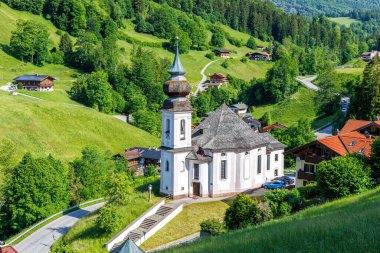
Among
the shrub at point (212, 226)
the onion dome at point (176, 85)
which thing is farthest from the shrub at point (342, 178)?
the onion dome at point (176, 85)

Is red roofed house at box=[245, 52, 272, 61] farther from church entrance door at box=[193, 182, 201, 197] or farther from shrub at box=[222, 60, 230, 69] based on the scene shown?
church entrance door at box=[193, 182, 201, 197]

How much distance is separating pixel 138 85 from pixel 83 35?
19.7 meters

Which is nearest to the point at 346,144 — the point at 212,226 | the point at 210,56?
the point at 212,226

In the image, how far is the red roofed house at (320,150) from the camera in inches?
1779

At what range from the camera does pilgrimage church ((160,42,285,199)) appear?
4319 cm

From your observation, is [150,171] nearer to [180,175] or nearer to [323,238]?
Answer: [180,175]

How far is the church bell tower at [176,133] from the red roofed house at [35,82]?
185 ft

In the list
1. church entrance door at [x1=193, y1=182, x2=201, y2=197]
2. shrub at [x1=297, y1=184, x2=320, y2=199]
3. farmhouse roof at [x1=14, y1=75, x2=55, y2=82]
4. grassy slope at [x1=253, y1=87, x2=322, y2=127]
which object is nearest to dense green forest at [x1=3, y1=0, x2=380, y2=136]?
grassy slope at [x1=253, y1=87, x2=322, y2=127]

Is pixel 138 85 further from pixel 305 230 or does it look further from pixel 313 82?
pixel 305 230

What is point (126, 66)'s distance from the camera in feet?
381

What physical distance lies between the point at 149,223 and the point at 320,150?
16824 millimetres

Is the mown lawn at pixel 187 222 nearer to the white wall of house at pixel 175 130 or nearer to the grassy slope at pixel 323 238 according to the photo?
the white wall of house at pixel 175 130

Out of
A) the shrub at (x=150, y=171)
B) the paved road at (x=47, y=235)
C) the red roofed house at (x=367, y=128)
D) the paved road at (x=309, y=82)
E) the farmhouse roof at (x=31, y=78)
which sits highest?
the farmhouse roof at (x=31, y=78)

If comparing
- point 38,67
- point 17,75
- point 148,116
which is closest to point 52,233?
point 148,116
